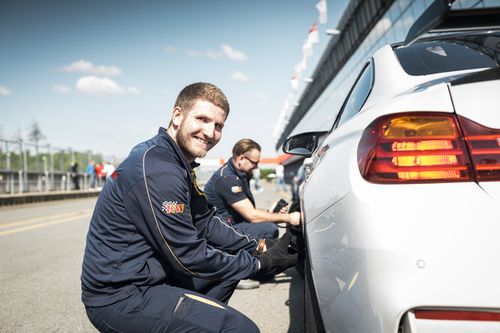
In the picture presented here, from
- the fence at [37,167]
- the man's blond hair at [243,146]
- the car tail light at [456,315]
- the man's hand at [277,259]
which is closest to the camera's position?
the car tail light at [456,315]

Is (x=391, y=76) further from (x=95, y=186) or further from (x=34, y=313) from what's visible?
(x=95, y=186)

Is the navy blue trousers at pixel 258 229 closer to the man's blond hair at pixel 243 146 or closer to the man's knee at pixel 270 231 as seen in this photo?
the man's knee at pixel 270 231

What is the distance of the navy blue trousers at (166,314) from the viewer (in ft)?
5.73

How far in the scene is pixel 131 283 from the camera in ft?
6.05

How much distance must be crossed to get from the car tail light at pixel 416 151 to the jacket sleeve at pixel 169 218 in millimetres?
863

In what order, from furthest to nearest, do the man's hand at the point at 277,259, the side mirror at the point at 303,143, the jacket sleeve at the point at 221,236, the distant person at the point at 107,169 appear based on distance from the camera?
the distant person at the point at 107,169 < the side mirror at the point at 303,143 < the jacket sleeve at the point at 221,236 < the man's hand at the point at 277,259

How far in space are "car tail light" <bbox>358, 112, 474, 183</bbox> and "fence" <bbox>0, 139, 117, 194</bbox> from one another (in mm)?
18377

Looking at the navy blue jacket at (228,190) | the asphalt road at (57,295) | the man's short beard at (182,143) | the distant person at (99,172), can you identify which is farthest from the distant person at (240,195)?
the distant person at (99,172)

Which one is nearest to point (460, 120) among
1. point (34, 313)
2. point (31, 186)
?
point (34, 313)

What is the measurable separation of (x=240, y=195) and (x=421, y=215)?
128 inches

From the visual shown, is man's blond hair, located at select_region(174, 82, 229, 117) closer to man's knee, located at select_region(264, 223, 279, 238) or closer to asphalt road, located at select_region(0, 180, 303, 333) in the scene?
asphalt road, located at select_region(0, 180, 303, 333)

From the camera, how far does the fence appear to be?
17.1m

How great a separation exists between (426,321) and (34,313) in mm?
3137

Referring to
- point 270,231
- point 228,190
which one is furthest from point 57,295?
point 270,231
